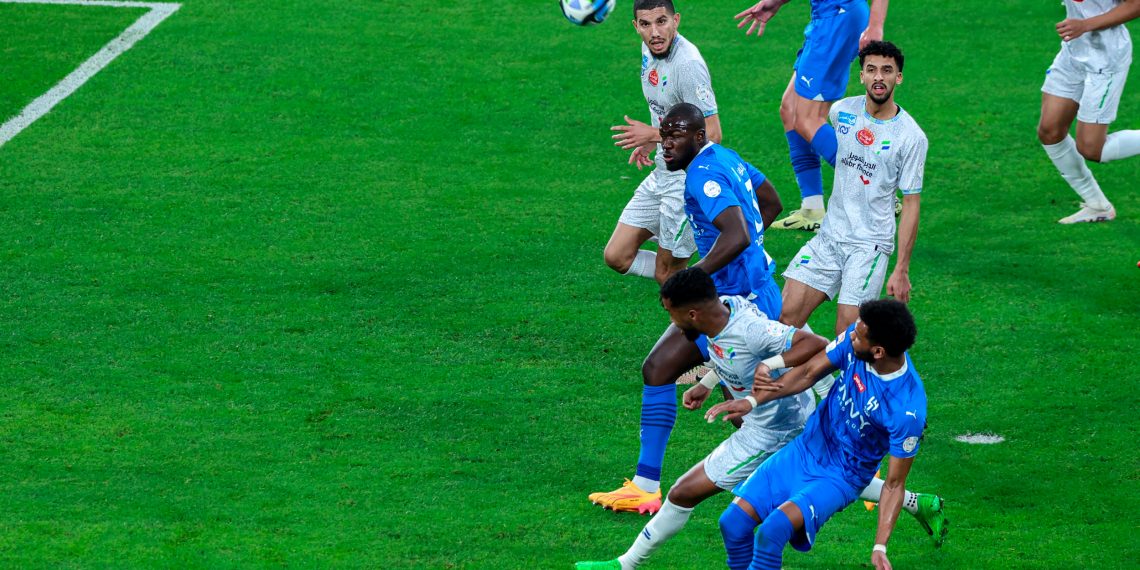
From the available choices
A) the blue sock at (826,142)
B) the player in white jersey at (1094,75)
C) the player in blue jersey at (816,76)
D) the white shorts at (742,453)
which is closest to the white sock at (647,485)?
the white shorts at (742,453)

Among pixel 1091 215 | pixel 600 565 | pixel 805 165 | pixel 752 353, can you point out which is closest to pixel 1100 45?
pixel 1091 215

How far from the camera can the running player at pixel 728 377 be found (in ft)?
21.0

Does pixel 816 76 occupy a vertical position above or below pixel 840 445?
above

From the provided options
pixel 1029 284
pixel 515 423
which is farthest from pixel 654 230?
pixel 1029 284

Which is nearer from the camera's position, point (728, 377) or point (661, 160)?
point (728, 377)

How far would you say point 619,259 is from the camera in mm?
9039

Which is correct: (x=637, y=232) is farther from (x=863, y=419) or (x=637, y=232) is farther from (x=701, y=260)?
(x=863, y=419)

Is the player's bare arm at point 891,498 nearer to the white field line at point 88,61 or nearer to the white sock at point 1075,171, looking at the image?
the white sock at point 1075,171

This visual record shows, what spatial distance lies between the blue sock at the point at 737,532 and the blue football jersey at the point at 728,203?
1.51 m

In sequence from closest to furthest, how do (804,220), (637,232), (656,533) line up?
(656,533) < (637,232) < (804,220)

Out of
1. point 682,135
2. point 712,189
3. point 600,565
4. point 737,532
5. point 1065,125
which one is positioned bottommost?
point 600,565

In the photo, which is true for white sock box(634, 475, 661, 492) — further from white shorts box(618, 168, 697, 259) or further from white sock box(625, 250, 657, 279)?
white sock box(625, 250, 657, 279)

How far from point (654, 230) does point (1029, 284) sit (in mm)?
2904

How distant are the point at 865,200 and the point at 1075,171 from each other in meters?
3.39
